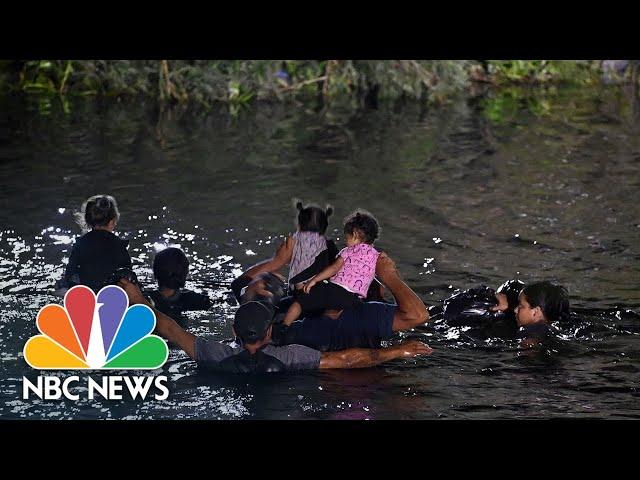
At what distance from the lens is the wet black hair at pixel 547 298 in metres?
7.12

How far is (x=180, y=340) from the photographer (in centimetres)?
671

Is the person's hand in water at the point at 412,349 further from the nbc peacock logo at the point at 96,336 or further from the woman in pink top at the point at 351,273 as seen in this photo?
the nbc peacock logo at the point at 96,336

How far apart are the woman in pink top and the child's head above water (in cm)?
111

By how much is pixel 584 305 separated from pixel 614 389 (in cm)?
144

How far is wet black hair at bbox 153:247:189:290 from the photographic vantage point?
7.33 metres

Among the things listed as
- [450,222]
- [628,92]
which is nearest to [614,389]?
[450,222]

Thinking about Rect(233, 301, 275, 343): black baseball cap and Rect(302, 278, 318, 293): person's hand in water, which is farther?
Rect(302, 278, 318, 293): person's hand in water

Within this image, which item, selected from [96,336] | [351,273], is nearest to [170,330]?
[96,336]

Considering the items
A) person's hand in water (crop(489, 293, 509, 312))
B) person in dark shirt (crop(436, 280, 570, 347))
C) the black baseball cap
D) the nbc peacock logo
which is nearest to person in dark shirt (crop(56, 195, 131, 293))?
the nbc peacock logo

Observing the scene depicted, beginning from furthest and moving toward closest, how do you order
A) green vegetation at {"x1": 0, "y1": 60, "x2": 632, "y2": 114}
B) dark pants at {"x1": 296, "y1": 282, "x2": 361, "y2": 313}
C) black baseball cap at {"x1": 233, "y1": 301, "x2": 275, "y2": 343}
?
1. green vegetation at {"x1": 0, "y1": 60, "x2": 632, "y2": 114}
2. dark pants at {"x1": 296, "y1": 282, "x2": 361, "y2": 313}
3. black baseball cap at {"x1": 233, "y1": 301, "x2": 275, "y2": 343}

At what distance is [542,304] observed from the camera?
7.13 metres

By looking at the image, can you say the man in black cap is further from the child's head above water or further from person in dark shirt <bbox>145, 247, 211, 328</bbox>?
the child's head above water

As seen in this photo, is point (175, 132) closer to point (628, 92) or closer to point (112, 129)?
point (112, 129)

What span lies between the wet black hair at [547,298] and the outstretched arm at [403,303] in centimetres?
72
